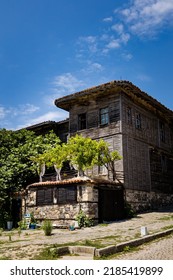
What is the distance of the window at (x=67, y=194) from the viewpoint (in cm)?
1573

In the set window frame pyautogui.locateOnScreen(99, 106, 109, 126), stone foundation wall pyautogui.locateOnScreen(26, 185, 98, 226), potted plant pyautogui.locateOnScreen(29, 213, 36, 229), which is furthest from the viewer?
window frame pyautogui.locateOnScreen(99, 106, 109, 126)

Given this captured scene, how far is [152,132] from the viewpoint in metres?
→ 22.7

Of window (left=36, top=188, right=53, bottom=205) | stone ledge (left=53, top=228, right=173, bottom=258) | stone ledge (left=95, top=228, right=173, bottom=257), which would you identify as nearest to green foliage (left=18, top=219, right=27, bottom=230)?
window (left=36, top=188, right=53, bottom=205)

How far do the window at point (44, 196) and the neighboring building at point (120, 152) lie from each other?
0.06 meters

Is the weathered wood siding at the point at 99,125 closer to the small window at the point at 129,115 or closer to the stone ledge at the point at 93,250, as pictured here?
Answer: the small window at the point at 129,115

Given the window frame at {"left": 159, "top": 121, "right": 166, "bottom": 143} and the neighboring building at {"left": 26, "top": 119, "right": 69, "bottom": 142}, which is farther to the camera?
the neighboring building at {"left": 26, "top": 119, "right": 69, "bottom": 142}

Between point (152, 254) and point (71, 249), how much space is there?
81.6 inches

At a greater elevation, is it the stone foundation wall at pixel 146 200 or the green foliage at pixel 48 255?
the stone foundation wall at pixel 146 200

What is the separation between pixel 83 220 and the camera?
14.9 meters

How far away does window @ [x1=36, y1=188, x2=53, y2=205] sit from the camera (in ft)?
55.3

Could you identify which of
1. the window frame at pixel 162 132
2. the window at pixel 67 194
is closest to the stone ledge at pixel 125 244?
the window at pixel 67 194

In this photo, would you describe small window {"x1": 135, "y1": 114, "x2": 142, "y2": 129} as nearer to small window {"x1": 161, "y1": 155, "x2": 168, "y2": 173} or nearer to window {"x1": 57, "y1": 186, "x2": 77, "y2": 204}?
small window {"x1": 161, "y1": 155, "x2": 168, "y2": 173}

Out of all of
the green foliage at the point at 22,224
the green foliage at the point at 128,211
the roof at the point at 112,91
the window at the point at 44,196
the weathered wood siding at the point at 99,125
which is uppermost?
the roof at the point at 112,91
